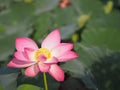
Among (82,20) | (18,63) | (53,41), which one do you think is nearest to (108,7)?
(82,20)

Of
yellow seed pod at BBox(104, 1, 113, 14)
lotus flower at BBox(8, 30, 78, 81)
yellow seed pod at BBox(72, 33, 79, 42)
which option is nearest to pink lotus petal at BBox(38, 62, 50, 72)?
lotus flower at BBox(8, 30, 78, 81)

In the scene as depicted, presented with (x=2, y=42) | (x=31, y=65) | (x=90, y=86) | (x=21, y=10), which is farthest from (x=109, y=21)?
(x=31, y=65)

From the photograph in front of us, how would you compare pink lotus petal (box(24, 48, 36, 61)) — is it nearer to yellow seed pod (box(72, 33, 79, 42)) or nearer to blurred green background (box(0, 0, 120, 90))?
blurred green background (box(0, 0, 120, 90))

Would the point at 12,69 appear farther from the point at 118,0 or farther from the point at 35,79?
the point at 118,0

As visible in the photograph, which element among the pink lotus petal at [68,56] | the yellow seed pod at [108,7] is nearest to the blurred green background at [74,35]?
the yellow seed pod at [108,7]

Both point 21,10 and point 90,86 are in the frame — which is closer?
point 90,86

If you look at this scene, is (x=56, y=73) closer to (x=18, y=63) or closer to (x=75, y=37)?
(x=18, y=63)

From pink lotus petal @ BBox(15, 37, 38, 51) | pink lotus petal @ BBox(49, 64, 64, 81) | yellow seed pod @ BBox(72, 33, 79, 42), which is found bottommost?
yellow seed pod @ BBox(72, 33, 79, 42)
